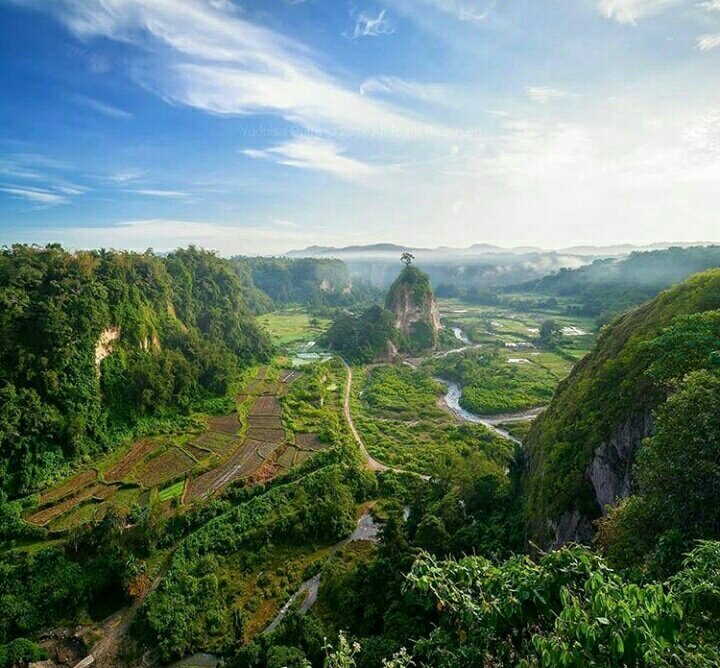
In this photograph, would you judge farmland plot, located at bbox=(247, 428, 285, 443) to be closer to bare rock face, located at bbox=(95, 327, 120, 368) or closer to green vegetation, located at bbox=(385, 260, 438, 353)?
bare rock face, located at bbox=(95, 327, 120, 368)

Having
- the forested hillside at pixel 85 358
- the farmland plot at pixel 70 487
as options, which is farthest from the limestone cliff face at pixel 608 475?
the forested hillside at pixel 85 358

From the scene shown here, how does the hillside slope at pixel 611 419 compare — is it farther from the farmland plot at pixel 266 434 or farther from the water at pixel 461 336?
the water at pixel 461 336

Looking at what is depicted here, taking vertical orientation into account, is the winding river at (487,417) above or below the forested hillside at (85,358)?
below

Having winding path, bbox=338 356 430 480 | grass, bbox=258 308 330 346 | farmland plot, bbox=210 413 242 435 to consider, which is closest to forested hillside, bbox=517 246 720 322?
winding path, bbox=338 356 430 480

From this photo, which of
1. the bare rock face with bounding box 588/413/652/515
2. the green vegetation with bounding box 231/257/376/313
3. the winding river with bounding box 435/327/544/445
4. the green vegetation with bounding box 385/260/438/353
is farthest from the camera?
the green vegetation with bounding box 231/257/376/313

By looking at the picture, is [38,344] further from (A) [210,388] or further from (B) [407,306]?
(B) [407,306]

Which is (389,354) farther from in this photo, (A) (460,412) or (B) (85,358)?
(B) (85,358)

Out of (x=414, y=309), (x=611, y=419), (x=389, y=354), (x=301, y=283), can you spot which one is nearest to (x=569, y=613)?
(x=611, y=419)

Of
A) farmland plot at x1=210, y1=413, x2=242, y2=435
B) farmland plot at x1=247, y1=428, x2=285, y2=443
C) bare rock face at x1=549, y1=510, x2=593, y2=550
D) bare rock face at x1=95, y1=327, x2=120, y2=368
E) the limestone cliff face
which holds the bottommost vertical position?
farmland plot at x1=247, y1=428, x2=285, y2=443

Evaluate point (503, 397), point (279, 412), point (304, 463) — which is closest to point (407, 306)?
point (503, 397)
